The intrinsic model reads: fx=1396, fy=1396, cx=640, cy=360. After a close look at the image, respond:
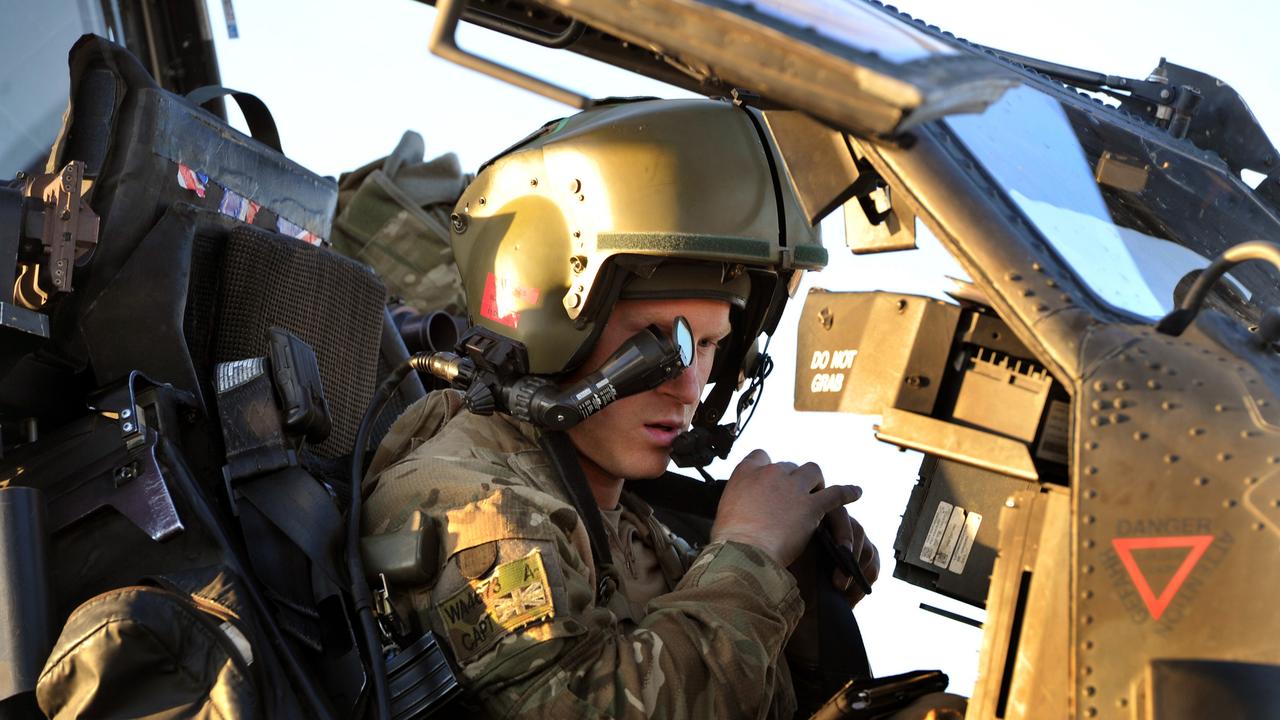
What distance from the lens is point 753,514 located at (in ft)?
8.69

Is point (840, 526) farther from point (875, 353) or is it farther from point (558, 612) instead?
point (875, 353)

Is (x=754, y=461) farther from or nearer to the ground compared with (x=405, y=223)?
nearer to the ground

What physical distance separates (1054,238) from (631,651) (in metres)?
0.98

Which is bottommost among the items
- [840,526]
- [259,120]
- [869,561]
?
[869,561]

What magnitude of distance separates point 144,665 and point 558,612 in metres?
0.64

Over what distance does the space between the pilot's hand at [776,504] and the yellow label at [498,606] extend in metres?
0.44

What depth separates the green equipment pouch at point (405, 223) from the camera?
5.70m

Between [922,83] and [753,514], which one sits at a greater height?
[922,83]

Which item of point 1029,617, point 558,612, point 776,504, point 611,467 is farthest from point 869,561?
point 1029,617

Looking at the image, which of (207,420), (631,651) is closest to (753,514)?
(631,651)

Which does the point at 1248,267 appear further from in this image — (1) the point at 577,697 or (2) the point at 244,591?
(2) the point at 244,591

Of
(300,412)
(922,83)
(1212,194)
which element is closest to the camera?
(922,83)

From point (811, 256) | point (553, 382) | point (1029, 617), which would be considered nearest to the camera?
point (1029, 617)

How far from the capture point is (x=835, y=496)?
2.75 meters
